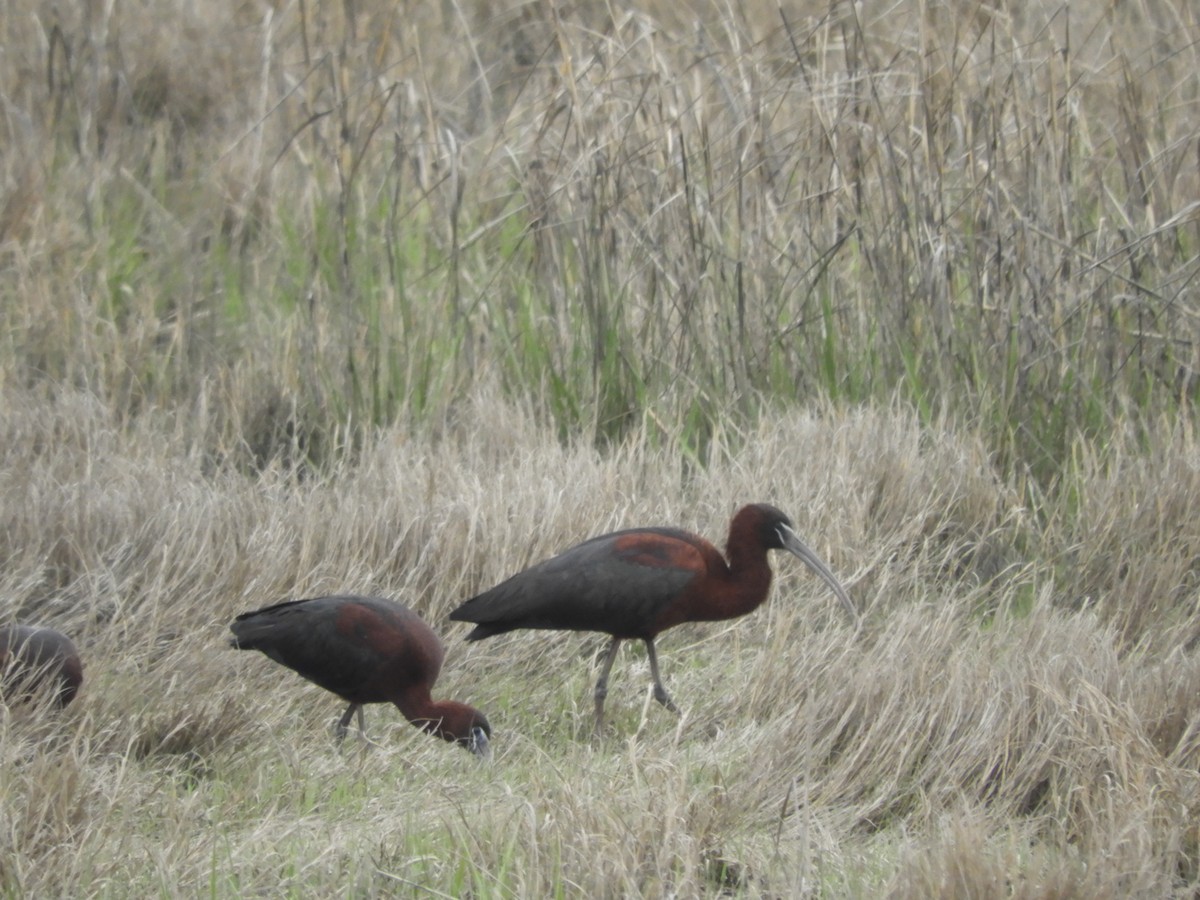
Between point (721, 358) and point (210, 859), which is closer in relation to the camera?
point (210, 859)

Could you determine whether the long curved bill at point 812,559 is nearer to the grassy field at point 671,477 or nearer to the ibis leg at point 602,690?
the grassy field at point 671,477

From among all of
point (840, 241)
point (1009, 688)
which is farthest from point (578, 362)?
point (1009, 688)

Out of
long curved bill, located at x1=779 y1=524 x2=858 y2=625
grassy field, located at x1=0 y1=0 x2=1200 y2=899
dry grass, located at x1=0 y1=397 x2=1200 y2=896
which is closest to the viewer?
dry grass, located at x1=0 y1=397 x2=1200 y2=896

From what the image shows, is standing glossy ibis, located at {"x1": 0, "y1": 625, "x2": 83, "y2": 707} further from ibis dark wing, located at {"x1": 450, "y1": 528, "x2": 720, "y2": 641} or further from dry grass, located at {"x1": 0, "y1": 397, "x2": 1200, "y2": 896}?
ibis dark wing, located at {"x1": 450, "y1": 528, "x2": 720, "y2": 641}

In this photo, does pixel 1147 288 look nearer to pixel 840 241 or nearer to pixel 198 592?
pixel 840 241

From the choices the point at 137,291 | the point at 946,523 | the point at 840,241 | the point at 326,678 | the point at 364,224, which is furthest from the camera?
the point at 137,291

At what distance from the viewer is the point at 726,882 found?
127 inches

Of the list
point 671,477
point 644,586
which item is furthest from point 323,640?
point 671,477

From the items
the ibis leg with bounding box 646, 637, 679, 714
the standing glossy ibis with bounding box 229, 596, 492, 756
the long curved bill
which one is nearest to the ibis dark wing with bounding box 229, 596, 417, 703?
the standing glossy ibis with bounding box 229, 596, 492, 756

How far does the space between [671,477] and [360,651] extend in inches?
61.5

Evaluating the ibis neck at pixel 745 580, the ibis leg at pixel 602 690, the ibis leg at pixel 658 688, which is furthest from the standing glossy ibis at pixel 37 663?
the ibis neck at pixel 745 580

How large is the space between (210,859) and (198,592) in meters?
1.67

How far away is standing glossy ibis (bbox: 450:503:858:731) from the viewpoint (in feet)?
14.4

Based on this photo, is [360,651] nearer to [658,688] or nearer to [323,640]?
[323,640]
